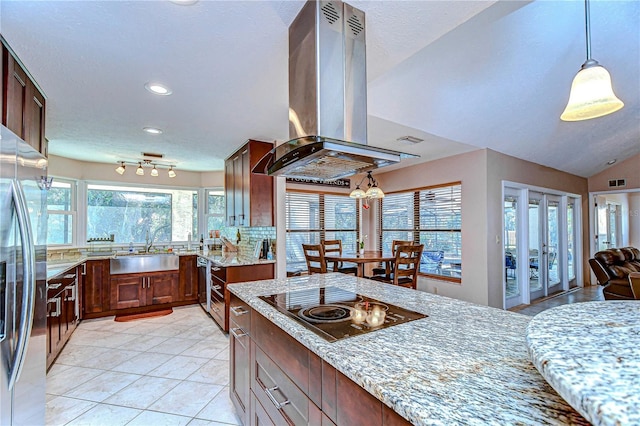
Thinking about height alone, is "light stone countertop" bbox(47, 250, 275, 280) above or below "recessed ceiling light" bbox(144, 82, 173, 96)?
below

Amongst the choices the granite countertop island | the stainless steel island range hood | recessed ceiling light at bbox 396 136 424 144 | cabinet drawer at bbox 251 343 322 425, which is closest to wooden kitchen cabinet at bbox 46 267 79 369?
cabinet drawer at bbox 251 343 322 425

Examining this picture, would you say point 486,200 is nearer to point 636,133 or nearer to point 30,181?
point 636,133

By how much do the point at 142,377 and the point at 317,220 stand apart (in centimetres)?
363

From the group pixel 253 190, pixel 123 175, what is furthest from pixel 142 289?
pixel 253 190

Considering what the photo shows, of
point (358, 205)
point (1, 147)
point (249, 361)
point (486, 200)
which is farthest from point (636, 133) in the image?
point (1, 147)

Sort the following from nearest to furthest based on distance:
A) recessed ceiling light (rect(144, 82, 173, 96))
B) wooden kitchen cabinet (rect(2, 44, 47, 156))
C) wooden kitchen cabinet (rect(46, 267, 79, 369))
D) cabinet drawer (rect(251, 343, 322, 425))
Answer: cabinet drawer (rect(251, 343, 322, 425)) < wooden kitchen cabinet (rect(2, 44, 47, 156)) < recessed ceiling light (rect(144, 82, 173, 96)) < wooden kitchen cabinet (rect(46, 267, 79, 369))

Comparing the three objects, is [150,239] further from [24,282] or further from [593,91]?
[593,91]

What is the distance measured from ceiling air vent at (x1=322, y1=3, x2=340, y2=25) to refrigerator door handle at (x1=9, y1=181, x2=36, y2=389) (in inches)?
70.5

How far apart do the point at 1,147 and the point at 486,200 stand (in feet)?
15.2

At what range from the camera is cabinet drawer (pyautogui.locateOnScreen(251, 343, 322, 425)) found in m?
1.10

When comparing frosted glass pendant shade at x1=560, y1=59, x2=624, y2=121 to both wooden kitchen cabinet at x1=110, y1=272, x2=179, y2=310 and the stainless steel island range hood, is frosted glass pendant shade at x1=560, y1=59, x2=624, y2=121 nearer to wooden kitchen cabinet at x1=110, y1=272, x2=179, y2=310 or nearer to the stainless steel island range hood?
the stainless steel island range hood

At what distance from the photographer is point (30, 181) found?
67.6 inches

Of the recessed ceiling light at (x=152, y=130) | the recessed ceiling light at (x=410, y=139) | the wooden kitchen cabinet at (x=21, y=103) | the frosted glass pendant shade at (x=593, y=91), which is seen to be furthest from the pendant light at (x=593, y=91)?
the recessed ceiling light at (x=152, y=130)

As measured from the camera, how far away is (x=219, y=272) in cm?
361
